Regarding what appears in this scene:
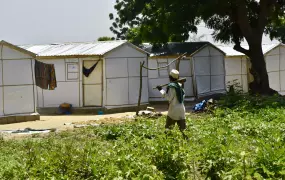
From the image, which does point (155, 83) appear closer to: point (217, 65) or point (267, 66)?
point (217, 65)

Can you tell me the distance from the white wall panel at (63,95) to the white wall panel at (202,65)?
5427 millimetres

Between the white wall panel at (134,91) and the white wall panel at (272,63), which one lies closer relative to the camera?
the white wall panel at (134,91)

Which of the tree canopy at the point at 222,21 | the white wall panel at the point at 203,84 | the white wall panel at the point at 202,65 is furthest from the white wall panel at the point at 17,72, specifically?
the white wall panel at the point at 203,84

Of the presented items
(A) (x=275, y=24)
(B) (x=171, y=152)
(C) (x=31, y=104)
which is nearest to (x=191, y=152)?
(B) (x=171, y=152)

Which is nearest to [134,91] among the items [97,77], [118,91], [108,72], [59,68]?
[118,91]

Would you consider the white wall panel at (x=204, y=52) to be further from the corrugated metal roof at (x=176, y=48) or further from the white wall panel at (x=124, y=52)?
the white wall panel at (x=124, y=52)

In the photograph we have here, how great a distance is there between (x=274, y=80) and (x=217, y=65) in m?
3.36

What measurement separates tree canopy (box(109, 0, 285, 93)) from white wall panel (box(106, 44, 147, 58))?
2.01m

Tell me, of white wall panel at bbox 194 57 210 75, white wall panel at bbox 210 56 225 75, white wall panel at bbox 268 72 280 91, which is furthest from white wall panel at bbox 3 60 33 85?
white wall panel at bbox 268 72 280 91

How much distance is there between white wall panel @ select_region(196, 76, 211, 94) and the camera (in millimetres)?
20438

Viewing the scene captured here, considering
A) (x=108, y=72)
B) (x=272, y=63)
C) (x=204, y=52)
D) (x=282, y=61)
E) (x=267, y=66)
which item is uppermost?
(x=204, y=52)

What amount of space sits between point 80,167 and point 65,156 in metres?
0.24

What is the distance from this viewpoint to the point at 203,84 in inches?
818

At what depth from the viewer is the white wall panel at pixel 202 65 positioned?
20297 mm
